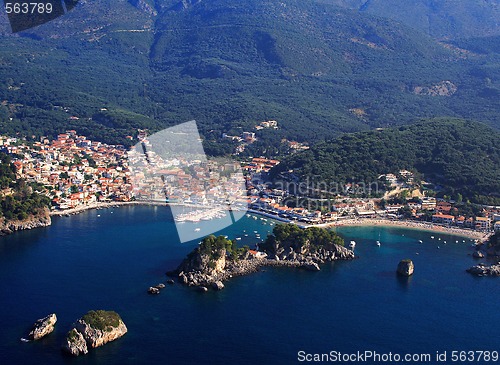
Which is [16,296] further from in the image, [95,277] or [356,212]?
[356,212]

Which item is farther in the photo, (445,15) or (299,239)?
(445,15)

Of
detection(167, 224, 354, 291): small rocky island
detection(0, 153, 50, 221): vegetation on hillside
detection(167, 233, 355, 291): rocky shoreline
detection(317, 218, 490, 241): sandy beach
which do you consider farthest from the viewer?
detection(317, 218, 490, 241): sandy beach

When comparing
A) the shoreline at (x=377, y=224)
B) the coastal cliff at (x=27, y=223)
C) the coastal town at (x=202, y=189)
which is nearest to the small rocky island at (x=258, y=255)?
the shoreline at (x=377, y=224)

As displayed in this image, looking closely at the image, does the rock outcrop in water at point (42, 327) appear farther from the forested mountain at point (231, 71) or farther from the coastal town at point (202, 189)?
the forested mountain at point (231, 71)

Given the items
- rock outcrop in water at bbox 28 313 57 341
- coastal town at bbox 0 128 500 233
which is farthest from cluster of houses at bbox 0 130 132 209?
rock outcrop in water at bbox 28 313 57 341

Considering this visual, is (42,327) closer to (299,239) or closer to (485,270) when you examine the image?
(299,239)

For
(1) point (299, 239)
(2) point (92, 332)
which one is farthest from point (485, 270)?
(2) point (92, 332)

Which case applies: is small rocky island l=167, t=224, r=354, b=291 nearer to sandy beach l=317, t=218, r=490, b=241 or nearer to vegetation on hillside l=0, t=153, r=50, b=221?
sandy beach l=317, t=218, r=490, b=241
